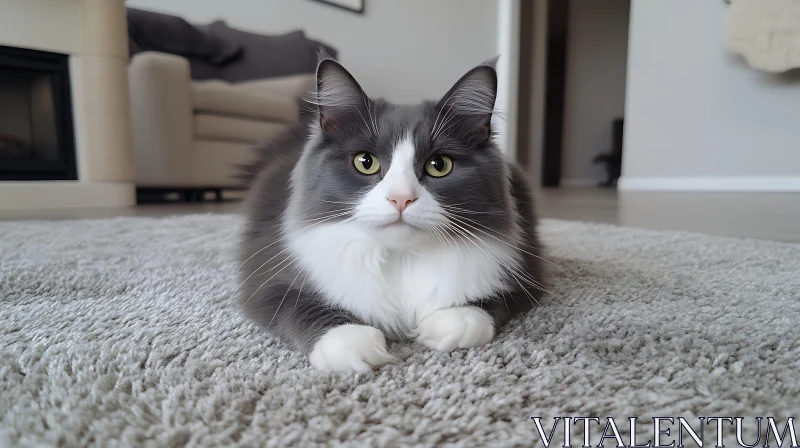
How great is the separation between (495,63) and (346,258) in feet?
1.51

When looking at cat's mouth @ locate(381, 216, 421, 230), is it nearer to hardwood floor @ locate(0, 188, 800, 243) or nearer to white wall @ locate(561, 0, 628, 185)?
hardwood floor @ locate(0, 188, 800, 243)

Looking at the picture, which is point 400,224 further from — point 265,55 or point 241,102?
point 265,55

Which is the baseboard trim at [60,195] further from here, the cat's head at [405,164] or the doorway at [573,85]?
the doorway at [573,85]

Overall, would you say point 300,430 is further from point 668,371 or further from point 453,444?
point 668,371

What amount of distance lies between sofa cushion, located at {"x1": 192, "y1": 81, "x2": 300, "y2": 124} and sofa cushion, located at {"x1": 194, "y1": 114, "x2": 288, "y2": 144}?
43 millimetres

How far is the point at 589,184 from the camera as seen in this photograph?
7.93m

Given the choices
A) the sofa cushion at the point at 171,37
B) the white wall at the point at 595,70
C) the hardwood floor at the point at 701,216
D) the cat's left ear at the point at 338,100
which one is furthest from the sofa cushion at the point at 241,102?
the white wall at the point at 595,70

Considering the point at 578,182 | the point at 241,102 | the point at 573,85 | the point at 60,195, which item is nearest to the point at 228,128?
the point at 241,102

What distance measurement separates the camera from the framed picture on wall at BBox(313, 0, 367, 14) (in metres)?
5.15

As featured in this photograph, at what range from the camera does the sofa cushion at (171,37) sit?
12.9 ft

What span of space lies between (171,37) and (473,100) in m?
4.00

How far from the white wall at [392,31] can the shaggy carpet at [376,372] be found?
4.30 m

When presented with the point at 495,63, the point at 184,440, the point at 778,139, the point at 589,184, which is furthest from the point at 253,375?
the point at 589,184

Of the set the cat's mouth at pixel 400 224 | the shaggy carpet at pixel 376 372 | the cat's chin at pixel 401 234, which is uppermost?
the cat's mouth at pixel 400 224
